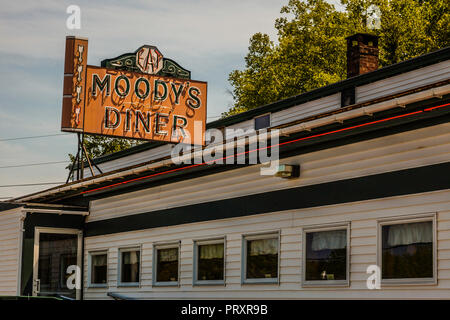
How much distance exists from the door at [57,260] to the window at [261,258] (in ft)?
25.0

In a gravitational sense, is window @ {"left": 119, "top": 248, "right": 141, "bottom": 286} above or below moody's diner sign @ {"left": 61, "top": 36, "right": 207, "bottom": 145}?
below

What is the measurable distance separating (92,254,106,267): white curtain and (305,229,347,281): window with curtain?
→ 8655 millimetres

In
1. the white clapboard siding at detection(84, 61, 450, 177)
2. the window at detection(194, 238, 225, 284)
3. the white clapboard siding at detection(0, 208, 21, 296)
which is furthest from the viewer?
the white clapboard siding at detection(0, 208, 21, 296)

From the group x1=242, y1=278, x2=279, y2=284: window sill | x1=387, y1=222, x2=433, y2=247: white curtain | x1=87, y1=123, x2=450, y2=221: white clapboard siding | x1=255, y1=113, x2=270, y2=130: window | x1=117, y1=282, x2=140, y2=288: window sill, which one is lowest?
x1=117, y1=282, x2=140, y2=288: window sill

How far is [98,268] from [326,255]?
9.51 m

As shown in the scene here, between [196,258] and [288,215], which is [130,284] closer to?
[196,258]

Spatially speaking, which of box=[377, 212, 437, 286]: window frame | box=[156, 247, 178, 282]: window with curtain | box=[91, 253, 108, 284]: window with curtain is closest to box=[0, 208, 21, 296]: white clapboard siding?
box=[91, 253, 108, 284]: window with curtain

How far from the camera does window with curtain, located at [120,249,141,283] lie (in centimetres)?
1958

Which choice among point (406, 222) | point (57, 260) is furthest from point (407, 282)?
point (57, 260)

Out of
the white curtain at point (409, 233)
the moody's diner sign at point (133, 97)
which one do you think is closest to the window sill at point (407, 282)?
the white curtain at point (409, 233)

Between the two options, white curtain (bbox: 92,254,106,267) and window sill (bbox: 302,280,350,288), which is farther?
white curtain (bbox: 92,254,106,267)

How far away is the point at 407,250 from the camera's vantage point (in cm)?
1198

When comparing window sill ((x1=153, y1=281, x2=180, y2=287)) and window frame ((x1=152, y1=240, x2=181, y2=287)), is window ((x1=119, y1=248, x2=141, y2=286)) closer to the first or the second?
window frame ((x1=152, y1=240, x2=181, y2=287))

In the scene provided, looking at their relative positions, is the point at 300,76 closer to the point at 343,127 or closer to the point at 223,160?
the point at 223,160
